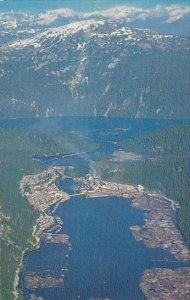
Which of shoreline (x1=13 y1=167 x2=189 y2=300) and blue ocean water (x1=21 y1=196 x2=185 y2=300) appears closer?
blue ocean water (x1=21 y1=196 x2=185 y2=300)

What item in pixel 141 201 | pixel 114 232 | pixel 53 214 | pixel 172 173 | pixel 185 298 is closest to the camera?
pixel 185 298

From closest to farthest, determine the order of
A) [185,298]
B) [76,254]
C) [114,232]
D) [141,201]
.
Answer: [185,298] < [76,254] < [114,232] < [141,201]

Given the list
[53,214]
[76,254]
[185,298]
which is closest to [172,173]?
[53,214]

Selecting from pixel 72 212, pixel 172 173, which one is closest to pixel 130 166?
pixel 172 173

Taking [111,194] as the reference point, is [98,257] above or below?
below

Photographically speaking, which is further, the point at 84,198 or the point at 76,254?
the point at 84,198

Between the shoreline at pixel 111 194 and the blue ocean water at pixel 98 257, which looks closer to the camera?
the blue ocean water at pixel 98 257

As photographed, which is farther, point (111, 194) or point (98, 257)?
point (111, 194)

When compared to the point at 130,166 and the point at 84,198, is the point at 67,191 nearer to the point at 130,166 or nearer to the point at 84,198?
the point at 84,198

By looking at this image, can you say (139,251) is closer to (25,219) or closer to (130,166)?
(25,219)
